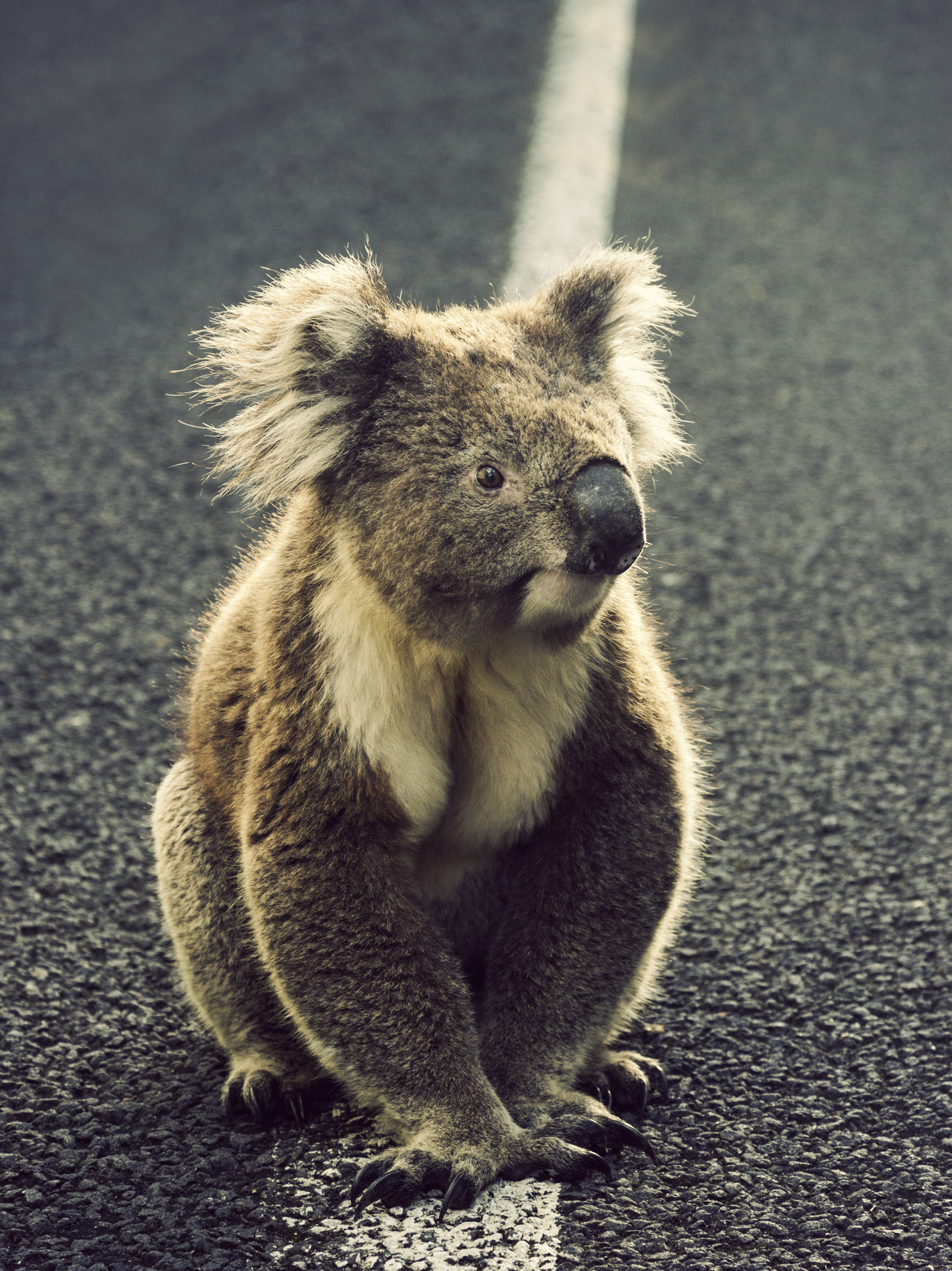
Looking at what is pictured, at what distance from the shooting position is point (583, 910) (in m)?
2.41

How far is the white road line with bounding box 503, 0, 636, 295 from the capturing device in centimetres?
650

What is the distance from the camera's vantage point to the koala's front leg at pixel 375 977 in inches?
87.3

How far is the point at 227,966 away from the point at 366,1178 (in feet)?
1.94

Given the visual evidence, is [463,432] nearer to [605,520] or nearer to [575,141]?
[605,520]

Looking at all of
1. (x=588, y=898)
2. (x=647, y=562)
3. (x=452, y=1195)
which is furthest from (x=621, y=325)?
(x=647, y=562)

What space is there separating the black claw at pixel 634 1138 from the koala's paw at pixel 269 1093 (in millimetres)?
637

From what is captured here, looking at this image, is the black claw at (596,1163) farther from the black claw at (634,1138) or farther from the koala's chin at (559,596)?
the koala's chin at (559,596)

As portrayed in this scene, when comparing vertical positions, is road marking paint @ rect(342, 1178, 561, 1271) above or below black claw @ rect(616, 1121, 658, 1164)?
below

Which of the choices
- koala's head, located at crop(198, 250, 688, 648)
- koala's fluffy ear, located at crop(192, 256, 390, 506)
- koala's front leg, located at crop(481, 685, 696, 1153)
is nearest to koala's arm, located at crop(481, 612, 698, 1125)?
koala's front leg, located at crop(481, 685, 696, 1153)

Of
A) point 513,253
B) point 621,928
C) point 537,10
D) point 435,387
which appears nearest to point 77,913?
point 621,928

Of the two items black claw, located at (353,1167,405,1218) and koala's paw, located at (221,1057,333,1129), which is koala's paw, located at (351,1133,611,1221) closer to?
black claw, located at (353,1167,405,1218)

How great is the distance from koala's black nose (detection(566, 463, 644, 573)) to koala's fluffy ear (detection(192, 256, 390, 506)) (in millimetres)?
540

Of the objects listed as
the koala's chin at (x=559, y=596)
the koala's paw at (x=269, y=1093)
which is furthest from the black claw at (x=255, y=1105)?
the koala's chin at (x=559, y=596)

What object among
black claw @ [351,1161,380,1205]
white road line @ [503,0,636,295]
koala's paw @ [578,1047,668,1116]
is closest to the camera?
black claw @ [351,1161,380,1205]
